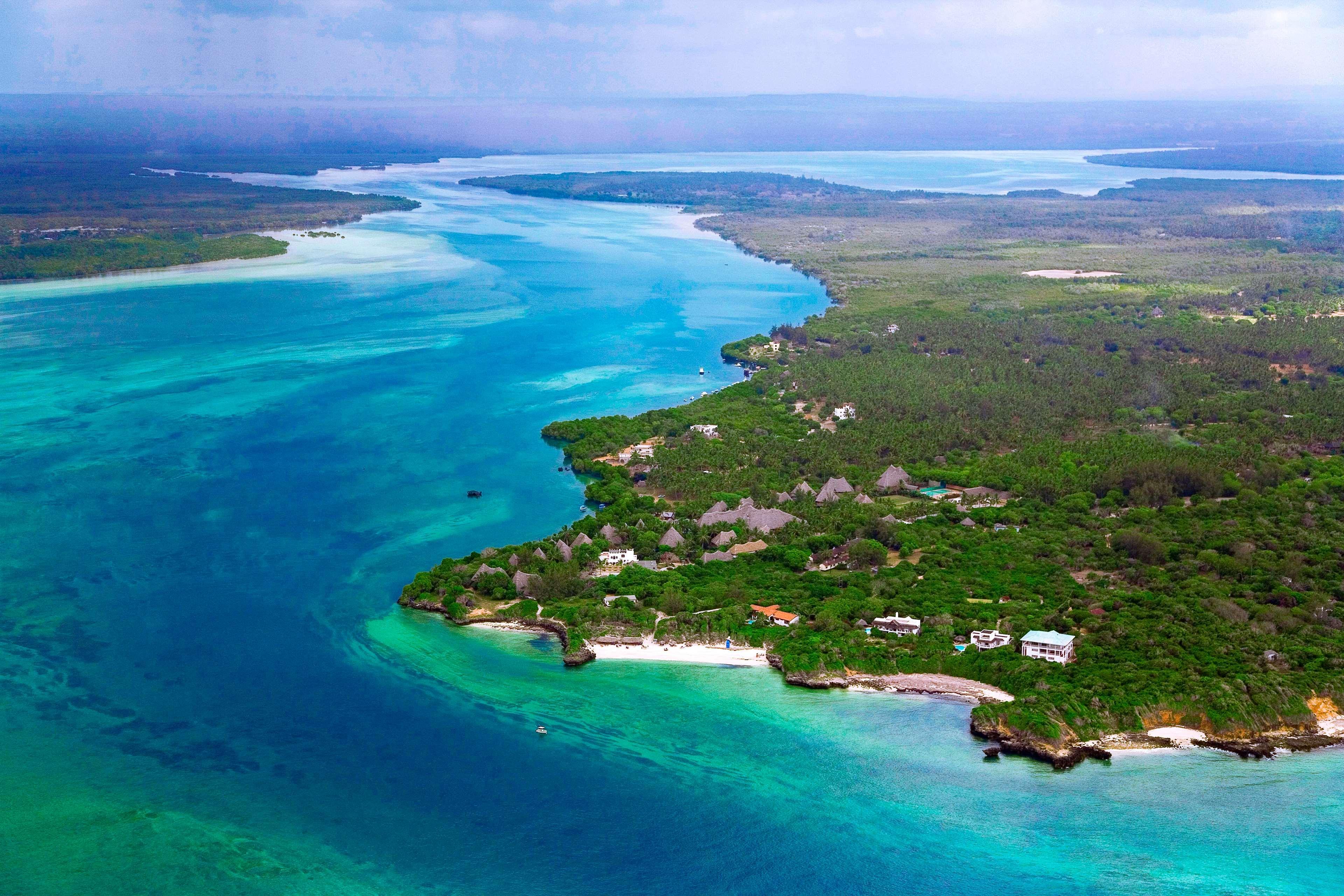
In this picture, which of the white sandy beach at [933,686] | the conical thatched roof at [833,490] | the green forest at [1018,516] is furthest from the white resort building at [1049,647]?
the conical thatched roof at [833,490]

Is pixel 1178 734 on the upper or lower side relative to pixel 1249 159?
lower

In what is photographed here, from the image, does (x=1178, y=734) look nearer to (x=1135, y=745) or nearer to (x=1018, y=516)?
(x=1135, y=745)

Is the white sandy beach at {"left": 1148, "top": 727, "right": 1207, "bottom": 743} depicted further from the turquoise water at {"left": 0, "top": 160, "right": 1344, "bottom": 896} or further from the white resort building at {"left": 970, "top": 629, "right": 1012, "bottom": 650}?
the white resort building at {"left": 970, "top": 629, "right": 1012, "bottom": 650}

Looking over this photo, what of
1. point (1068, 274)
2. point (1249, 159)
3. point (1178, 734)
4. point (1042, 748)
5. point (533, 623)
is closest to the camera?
point (1042, 748)

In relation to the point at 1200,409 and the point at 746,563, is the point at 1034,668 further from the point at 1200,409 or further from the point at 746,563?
the point at 1200,409

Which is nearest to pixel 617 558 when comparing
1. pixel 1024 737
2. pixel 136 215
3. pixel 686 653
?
pixel 686 653

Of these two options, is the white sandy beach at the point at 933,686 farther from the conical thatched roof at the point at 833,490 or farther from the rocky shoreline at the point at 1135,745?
the conical thatched roof at the point at 833,490
